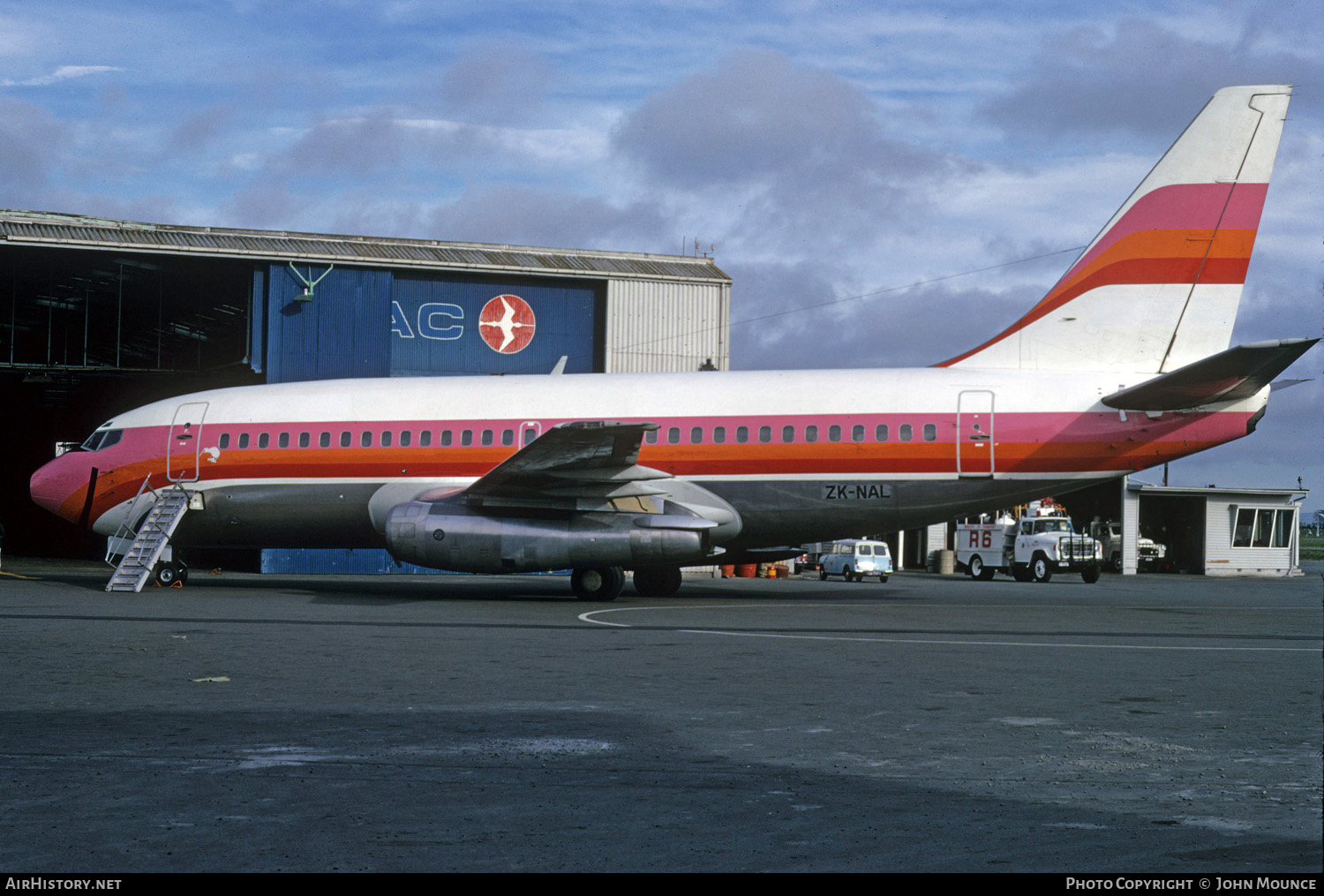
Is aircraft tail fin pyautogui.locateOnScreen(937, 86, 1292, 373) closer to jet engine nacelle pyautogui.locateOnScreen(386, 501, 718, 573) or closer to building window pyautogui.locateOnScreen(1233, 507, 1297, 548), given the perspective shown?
jet engine nacelle pyautogui.locateOnScreen(386, 501, 718, 573)

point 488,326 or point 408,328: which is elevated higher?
point 488,326

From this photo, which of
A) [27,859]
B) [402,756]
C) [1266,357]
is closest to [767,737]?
[402,756]

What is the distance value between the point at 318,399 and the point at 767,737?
18.6m

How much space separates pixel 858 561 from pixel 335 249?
19891mm

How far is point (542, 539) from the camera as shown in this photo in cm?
2078

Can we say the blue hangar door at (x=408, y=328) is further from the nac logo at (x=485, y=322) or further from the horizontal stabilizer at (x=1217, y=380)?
the horizontal stabilizer at (x=1217, y=380)

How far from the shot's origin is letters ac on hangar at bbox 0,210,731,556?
112ft

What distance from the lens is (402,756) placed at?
6992 millimetres

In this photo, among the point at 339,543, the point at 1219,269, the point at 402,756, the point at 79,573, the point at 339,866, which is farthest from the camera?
the point at 79,573

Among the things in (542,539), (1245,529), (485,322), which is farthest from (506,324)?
(1245,529)

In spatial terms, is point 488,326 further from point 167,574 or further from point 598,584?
point 598,584

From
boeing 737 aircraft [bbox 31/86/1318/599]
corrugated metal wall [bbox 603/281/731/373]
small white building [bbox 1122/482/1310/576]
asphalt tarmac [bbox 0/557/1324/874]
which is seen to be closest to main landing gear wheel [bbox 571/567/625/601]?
boeing 737 aircraft [bbox 31/86/1318/599]

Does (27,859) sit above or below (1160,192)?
below

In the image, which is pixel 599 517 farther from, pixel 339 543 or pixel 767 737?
pixel 767 737
